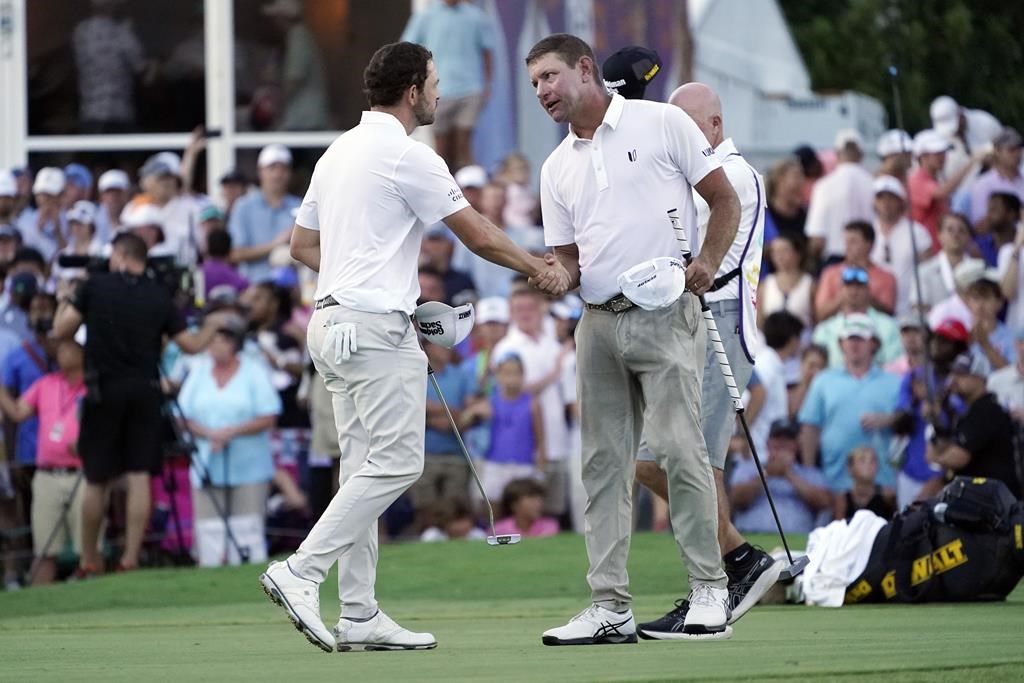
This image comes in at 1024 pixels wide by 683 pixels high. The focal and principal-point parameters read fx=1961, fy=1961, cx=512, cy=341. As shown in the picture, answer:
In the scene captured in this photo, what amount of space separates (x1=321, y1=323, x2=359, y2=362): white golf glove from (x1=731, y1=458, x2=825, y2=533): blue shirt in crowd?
21.8ft

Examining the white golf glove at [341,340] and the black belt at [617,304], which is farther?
the black belt at [617,304]

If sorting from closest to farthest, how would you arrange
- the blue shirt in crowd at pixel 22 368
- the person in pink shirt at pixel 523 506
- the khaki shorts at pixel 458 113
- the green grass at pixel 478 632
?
the green grass at pixel 478 632, the person in pink shirt at pixel 523 506, the blue shirt in crowd at pixel 22 368, the khaki shorts at pixel 458 113

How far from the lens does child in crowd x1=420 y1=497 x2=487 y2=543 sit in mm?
14961

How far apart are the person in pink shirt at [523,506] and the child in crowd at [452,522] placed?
0.97ft

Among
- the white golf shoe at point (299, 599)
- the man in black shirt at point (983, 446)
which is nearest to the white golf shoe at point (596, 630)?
the white golf shoe at point (299, 599)

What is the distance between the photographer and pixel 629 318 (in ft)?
25.7

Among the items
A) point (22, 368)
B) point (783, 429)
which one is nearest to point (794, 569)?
point (783, 429)

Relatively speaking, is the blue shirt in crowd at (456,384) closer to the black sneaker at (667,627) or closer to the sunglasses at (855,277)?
the sunglasses at (855,277)

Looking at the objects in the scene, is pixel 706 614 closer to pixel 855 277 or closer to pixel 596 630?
pixel 596 630

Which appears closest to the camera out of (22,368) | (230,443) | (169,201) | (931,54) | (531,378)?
(230,443)

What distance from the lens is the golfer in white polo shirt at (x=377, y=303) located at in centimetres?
766

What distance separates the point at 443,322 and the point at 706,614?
158 cm

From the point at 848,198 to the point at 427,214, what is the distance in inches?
370

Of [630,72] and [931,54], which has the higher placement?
[630,72]
